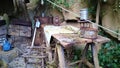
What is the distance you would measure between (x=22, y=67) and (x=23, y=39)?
229cm

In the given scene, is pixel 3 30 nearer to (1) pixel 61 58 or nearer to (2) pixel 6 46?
(2) pixel 6 46

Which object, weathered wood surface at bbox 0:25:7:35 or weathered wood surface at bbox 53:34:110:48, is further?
weathered wood surface at bbox 0:25:7:35

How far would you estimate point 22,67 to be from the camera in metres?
5.03

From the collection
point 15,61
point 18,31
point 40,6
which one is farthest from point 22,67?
point 40,6

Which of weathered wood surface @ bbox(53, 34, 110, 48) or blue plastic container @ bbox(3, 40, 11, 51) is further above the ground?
weathered wood surface @ bbox(53, 34, 110, 48)

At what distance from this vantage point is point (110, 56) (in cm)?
501

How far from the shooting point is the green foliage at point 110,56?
194 inches

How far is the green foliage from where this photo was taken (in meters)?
4.93

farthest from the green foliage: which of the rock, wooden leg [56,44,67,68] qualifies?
wooden leg [56,44,67,68]

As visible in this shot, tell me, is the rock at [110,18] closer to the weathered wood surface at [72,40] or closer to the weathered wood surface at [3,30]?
the weathered wood surface at [72,40]

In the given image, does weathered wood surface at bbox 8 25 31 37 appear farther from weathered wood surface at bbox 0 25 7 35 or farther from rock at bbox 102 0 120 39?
rock at bbox 102 0 120 39

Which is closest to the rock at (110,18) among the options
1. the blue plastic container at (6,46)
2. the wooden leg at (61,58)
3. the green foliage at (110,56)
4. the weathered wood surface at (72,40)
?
the green foliage at (110,56)

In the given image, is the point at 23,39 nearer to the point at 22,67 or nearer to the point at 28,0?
the point at 28,0

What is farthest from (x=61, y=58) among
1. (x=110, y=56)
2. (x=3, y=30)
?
(x=3, y=30)
